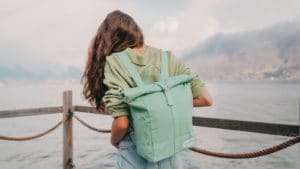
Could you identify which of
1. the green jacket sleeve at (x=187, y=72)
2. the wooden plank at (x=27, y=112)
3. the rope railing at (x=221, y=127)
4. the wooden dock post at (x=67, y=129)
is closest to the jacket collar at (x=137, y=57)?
the green jacket sleeve at (x=187, y=72)

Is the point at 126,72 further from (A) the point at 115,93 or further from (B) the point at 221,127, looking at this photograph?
(B) the point at 221,127

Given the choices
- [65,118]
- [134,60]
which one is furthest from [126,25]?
[65,118]

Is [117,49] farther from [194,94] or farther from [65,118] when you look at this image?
[65,118]

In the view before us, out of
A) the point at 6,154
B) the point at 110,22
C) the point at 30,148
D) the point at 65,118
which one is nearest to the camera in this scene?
the point at 110,22

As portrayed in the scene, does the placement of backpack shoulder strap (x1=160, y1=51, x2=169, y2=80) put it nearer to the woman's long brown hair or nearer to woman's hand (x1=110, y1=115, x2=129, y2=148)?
the woman's long brown hair

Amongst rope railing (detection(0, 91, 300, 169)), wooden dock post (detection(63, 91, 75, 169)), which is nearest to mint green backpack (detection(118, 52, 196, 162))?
rope railing (detection(0, 91, 300, 169))

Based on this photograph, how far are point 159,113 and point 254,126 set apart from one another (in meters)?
1.44

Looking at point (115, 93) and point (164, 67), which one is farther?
point (164, 67)

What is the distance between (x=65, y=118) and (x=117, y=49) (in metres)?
3.46

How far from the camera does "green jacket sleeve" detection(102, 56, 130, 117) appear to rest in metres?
1.63

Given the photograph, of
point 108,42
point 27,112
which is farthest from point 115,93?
point 27,112

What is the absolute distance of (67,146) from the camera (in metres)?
5.20

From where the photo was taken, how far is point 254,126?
9.11 feet

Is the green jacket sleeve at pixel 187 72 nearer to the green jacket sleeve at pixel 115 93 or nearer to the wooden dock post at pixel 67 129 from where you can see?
the green jacket sleeve at pixel 115 93
